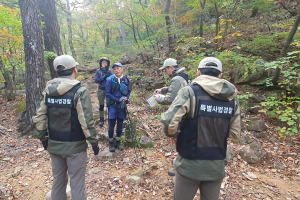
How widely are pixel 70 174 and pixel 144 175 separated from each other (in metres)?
1.80

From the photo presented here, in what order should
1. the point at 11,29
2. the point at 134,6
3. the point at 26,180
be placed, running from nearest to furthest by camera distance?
the point at 26,180, the point at 11,29, the point at 134,6

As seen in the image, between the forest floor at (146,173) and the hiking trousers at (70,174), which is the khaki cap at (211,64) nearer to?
the hiking trousers at (70,174)

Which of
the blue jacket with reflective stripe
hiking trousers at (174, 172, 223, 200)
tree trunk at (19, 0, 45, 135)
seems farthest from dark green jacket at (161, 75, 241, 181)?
tree trunk at (19, 0, 45, 135)

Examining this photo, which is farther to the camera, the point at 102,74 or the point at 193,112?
the point at 102,74

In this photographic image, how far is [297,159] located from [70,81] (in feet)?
18.7

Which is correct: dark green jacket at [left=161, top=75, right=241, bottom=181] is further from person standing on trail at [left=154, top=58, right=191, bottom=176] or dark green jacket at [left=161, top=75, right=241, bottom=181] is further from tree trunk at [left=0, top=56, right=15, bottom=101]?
tree trunk at [left=0, top=56, right=15, bottom=101]

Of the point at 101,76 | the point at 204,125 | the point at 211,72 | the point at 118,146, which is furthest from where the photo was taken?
the point at 101,76

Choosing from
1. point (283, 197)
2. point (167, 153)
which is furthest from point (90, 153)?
point (283, 197)

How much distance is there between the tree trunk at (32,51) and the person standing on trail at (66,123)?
12.3 ft

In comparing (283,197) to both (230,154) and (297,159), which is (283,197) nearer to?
(230,154)

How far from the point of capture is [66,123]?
231 centimetres

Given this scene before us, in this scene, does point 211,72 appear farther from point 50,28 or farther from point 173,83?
point 50,28

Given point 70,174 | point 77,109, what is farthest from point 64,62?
point 70,174

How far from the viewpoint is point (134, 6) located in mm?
9906
